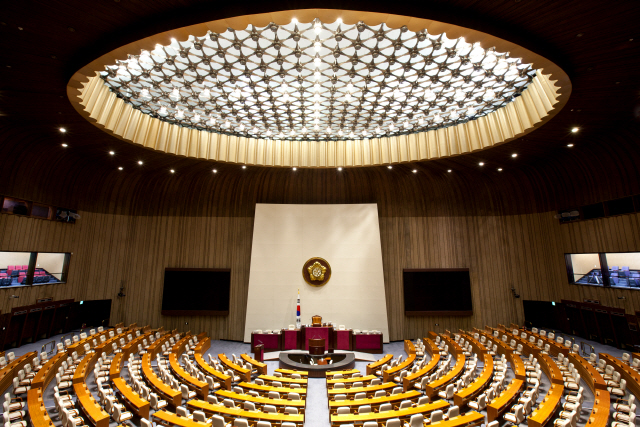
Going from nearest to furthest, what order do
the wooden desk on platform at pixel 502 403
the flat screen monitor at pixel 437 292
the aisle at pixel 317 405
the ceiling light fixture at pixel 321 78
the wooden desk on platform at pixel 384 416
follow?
the wooden desk on platform at pixel 384 416 < the wooden desk on platform at pixel 502 403 < the aisle at pixel 317 405 < the ceiling light fixture at pixel 321 78 < the flat screen monitor at pixel 437 292

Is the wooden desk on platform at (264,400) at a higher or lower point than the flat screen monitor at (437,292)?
lower

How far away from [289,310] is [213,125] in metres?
11.0

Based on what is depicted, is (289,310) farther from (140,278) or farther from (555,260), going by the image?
(555,260)

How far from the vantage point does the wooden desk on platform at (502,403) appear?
8.13 metres

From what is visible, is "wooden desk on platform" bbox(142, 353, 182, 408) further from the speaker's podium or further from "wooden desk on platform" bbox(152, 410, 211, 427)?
the speaker's podium

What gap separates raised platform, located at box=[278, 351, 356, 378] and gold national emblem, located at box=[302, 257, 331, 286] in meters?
4.40

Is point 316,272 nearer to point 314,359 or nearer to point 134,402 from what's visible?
point 314,359

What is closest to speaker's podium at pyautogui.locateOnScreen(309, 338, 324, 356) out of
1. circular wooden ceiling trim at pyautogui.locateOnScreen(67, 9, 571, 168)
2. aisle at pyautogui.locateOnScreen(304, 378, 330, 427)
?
aisle at pyautogui.locateOnScreen(304, 378, 330, 427)

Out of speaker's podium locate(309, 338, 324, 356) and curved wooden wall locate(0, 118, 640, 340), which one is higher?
curved wooden wall locate(0, 118, 640, 340)

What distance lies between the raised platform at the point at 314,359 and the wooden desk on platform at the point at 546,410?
23.3 feet

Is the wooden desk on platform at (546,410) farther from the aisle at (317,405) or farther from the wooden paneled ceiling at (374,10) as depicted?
the wooden paneled ceiling at (374,10)

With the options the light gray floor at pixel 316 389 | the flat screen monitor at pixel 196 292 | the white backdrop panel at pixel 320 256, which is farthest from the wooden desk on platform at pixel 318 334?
the flat screen monitor at pixel 196 292

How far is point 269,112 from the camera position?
14703 mm

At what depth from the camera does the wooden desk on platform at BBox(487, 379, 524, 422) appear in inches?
320
